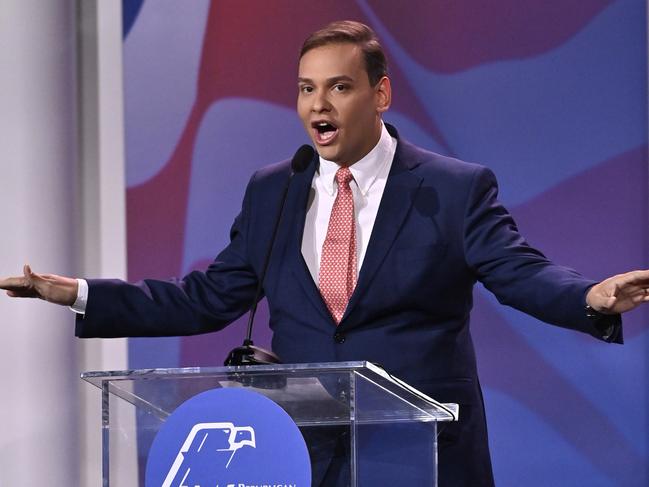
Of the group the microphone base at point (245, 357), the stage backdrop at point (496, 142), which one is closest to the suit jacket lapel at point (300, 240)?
the microphone base at point (245, 357)

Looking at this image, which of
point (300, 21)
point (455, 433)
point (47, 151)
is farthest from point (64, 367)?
point (455, 433)

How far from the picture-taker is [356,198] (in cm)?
237

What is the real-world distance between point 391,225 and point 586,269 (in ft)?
4.09

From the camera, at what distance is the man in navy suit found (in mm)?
2156

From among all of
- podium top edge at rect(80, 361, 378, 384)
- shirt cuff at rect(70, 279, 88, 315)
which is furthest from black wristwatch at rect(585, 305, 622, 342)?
shirt cuff at rect(70, 279, 88, 315)

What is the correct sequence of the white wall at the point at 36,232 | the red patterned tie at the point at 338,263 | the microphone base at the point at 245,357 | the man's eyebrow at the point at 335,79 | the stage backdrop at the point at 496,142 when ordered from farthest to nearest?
1. the white wall at the point at 36,232
2. the stage backdrop at the point at 496,142
3. the man's eyebrow at the point at 335,79
4. the red patterned tie at the point at 338,263
5. the microphone base at the point at 245,357

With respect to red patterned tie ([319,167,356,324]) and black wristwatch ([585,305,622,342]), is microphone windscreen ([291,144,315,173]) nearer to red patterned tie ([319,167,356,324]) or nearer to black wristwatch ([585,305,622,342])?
red patterned tie ([319,167,356,324])

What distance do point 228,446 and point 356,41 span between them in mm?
1141

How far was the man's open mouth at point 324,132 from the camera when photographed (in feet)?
7.72

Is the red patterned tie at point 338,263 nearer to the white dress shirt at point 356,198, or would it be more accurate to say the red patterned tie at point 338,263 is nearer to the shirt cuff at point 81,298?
the white dress shirt at point 356,198

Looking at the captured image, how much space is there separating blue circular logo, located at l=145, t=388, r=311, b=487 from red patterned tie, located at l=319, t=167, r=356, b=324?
2.14ft

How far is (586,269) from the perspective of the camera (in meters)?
3.31

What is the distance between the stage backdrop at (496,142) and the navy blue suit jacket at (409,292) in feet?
3.38

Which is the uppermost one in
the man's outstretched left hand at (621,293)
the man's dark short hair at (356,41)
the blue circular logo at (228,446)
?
the man's dark short hair at (356,41)
